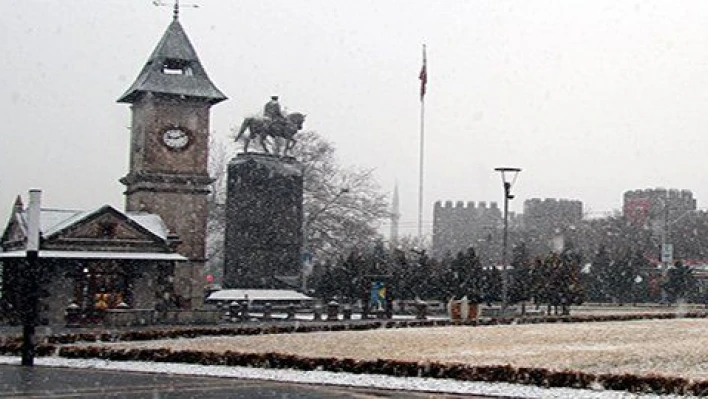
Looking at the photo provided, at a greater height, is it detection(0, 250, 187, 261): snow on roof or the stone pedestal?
the stone pedestal

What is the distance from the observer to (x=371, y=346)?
95.5 feet

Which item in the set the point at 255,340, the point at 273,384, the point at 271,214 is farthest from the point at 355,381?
the point at 271,214

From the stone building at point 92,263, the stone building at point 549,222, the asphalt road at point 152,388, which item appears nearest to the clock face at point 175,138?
the stone building at point 92,263

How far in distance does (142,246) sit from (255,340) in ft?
56.6

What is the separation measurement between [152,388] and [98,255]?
26.8m

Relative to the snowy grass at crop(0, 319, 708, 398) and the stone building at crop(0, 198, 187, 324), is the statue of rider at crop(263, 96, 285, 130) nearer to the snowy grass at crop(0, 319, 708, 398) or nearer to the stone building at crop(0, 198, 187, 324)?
the stone building at crop(0, 198, 187, 324)

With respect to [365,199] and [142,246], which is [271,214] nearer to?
[142,246]

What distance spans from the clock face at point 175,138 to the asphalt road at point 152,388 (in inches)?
1266

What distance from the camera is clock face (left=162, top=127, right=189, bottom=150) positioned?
5428 cm

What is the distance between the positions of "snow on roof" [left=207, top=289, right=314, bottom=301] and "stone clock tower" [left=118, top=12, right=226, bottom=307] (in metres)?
4.68

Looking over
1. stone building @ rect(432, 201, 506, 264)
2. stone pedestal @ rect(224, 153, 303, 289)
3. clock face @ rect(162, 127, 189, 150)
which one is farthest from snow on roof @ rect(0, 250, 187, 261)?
stone building @ rect(432, 201, 506, 264)

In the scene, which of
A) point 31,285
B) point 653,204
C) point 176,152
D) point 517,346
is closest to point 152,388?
point 31,285

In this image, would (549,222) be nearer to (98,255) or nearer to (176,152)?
(176,152)

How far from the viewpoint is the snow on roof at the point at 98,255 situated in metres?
44.7
